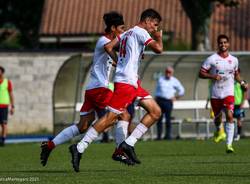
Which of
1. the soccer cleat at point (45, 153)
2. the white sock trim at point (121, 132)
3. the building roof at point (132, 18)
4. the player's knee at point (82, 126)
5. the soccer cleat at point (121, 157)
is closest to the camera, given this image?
the soccer cleat at point (121, 157)

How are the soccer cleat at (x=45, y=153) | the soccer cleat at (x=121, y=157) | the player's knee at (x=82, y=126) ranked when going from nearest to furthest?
the soccer cleat at (x=121, y=157) < the soccer cleat at (x=45, y=153) < the player's knee at (x=82, y=126)

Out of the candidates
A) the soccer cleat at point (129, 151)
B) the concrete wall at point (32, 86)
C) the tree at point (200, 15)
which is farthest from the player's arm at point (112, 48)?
the concrete wall at point (32, 86)

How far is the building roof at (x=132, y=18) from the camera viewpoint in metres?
51.4

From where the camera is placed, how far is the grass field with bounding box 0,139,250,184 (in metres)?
13.2

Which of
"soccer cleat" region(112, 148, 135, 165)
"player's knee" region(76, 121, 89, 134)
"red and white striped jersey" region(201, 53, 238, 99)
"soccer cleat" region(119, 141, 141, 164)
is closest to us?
"soccer cleat" region(119, 141, 141, 164)

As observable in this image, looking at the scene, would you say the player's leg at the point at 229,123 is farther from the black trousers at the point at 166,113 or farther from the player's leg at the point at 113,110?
the black trousers at the point at 166,113

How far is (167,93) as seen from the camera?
30125 millimetres

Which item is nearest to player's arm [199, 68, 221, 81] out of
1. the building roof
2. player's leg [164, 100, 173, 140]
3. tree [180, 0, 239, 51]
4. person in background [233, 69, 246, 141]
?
person in background [233, 69, 246, 141]

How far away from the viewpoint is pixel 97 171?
589 inches

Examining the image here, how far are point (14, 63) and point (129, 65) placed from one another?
24.2 m

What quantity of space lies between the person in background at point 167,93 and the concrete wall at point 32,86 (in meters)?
8.92

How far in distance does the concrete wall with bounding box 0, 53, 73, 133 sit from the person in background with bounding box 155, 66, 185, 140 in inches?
351

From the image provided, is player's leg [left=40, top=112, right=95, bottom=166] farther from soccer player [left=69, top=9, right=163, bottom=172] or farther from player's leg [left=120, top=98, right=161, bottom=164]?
player's leg [left=120, top=98, right=161, bottom=164]

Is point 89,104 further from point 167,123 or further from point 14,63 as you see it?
point 14,63
